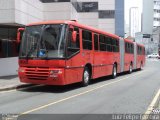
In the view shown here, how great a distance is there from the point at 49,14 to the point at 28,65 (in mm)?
25435

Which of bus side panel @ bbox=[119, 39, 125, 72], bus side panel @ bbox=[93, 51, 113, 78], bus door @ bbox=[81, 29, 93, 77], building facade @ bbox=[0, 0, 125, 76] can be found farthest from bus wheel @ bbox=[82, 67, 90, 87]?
bus side panel @ bbox=[119, 39, 125, 72]

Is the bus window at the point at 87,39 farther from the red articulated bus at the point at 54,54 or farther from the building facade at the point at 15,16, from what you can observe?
the building facade at the point at 15,16

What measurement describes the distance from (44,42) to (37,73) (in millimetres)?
1322

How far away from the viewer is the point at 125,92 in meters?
16.5

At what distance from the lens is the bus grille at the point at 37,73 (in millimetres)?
16094

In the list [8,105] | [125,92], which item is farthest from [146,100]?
[8,105]

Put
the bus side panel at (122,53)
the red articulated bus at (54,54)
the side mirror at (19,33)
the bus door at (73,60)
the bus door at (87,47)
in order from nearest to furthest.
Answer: the red articulated bus at (54,54) < the bus door at (73,60) < the side mirror at (19,33) < the bus door at (87,47) < the bus side panel at (122,53)

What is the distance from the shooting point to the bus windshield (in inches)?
632

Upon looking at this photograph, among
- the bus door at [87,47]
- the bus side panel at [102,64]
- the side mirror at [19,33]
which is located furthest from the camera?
the bus side panel at [102,64]

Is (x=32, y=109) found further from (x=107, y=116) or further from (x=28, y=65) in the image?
(x=28, y=65)

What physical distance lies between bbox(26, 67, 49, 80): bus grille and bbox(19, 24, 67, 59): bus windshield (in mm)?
496

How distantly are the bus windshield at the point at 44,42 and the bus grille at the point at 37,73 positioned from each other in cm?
50

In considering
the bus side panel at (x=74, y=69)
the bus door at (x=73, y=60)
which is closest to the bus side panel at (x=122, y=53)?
the bus side panel at (x=74, y=69)

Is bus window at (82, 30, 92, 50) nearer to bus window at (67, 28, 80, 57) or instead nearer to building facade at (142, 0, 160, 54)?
bus window at (67, 28, 80, 57)
